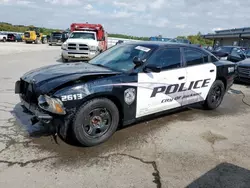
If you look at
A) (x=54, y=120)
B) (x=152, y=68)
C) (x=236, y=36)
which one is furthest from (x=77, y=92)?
(x=236, y=36)

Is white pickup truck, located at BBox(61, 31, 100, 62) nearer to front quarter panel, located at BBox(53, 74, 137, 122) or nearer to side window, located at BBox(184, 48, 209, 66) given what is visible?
side window, located at BBox(184, 48, 209, 66)

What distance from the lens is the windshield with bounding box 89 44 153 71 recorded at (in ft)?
14.1

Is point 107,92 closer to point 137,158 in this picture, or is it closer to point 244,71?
point 137,158

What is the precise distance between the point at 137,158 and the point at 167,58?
2060mm

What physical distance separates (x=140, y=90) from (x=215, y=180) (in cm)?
178

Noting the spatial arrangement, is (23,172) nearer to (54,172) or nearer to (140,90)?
(54,172)

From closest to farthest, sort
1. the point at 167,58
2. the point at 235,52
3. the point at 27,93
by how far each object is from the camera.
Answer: the point at 27,93
the point at 167,58
the point at 235,52

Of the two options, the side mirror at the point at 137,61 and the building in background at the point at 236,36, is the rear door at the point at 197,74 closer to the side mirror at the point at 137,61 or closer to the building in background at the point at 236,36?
the side mirror at the point at 137,61

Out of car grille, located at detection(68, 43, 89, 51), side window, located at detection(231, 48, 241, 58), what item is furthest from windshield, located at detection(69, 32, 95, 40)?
side window, located at detection(231, 48, 241, 58)

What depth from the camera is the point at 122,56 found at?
4625mm

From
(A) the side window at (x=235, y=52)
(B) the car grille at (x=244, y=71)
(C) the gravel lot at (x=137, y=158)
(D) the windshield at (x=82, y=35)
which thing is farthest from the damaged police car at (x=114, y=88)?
(D) the windshield at (x=82, y=35)

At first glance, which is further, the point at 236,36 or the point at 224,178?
the point at 236,36

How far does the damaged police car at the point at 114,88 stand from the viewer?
3.46 m

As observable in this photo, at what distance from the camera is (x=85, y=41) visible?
44.3ft
